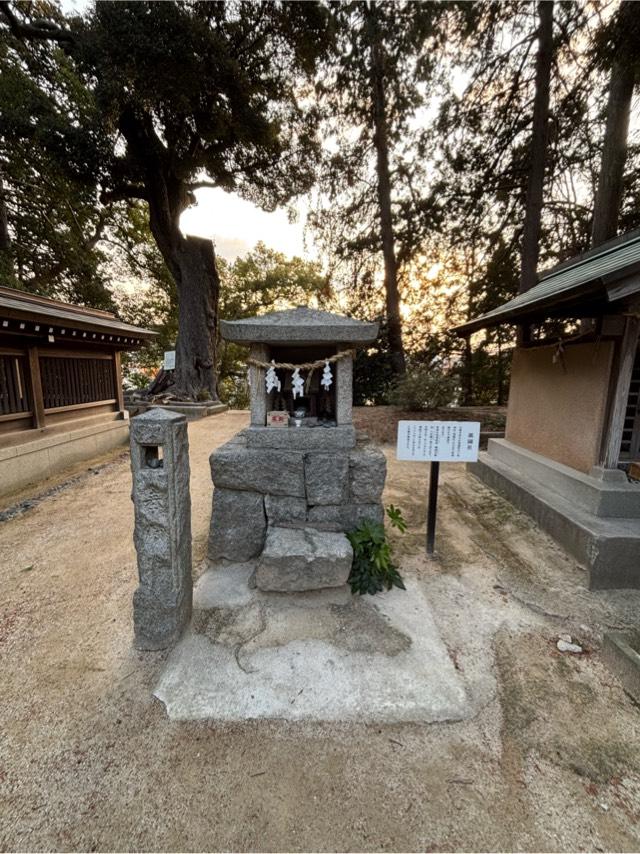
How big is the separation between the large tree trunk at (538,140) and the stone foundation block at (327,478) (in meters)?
7.21

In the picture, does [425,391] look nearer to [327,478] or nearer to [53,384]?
[327,478]

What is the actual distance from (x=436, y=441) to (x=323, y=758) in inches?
99.0

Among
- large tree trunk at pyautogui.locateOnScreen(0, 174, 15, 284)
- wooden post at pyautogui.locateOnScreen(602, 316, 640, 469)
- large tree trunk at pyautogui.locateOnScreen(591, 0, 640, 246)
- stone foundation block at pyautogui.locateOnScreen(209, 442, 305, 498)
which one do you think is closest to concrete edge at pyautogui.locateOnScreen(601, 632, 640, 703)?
wooden post at pyautogui.locateOnScreen(602, 316, 640, 469)

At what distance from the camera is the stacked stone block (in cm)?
302

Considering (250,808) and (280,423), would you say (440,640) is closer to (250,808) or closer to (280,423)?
(250,808)

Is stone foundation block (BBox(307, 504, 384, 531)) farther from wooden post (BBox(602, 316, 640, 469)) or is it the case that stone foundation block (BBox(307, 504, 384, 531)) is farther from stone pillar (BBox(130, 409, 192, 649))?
wooden post (BBox(602, 316, 640, 469))

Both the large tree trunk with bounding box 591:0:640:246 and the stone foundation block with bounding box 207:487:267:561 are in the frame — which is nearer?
the stone foundation block with bounding box 207:487:267:561

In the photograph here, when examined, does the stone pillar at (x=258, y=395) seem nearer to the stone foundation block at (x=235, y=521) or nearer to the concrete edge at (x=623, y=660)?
the stone foundation block at (x=235, y=521)

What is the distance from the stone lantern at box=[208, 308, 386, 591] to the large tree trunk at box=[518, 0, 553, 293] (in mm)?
6645

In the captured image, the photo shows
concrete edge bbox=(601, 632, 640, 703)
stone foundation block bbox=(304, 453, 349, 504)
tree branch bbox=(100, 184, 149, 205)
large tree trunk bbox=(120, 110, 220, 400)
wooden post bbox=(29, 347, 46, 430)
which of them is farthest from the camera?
large tree trunk bbox=(120, 110, 220, 400)

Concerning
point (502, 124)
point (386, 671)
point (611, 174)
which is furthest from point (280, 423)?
point (502, 124)

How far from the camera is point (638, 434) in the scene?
3.69 m

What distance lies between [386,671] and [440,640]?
49 cm

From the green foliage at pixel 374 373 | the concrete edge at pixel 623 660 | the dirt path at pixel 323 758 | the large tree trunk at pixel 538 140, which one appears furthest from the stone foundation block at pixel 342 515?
the green foliage at pixel 374 373
